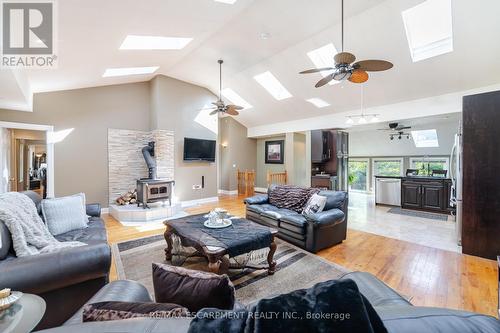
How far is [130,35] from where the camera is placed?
325cm

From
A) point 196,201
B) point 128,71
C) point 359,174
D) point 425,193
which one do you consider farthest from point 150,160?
point 359,174

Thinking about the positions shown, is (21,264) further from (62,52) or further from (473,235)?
(473,235)

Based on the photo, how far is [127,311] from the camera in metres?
0.75

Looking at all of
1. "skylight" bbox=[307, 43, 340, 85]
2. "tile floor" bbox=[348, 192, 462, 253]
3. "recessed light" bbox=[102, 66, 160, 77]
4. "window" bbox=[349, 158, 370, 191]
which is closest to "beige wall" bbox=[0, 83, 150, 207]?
"recessed light" bbox=[102, 66, 160, 77]

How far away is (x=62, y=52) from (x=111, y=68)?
1.35 meters

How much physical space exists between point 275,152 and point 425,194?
192 inches

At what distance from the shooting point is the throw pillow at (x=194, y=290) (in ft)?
3.06

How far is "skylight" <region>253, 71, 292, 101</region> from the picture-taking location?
577 centimetres

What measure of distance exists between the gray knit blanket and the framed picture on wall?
726cm

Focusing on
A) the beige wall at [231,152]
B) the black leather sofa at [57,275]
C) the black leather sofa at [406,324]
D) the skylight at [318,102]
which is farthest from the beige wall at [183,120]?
the black leather sofa at [406,324]

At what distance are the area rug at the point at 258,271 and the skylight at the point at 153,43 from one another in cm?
321

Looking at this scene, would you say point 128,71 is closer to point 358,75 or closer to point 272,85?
point 272,85

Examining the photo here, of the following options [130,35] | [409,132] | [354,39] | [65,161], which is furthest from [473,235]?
[65,161]

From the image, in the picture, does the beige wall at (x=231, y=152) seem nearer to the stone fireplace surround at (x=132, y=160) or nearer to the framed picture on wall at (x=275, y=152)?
the framed picture on wall at (x=275, y=152)
